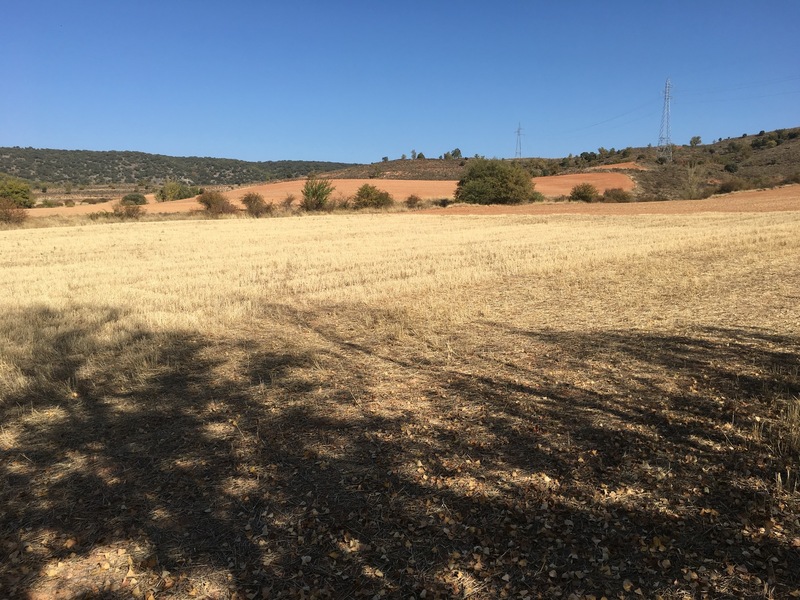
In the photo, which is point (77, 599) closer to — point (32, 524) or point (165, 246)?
point (32, 524)

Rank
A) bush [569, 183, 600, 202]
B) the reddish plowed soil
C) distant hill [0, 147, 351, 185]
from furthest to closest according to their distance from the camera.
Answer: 1. distant hill [0, 147, 351, 185]
2. bush [569, 183, 600, 202]
3. the reddish plowed soil

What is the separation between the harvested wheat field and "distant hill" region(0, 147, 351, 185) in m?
104

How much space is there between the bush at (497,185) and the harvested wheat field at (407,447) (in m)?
43.8

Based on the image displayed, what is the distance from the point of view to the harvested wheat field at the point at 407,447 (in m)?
3.06

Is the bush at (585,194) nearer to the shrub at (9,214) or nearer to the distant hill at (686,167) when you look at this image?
the distant hill at (686,167)

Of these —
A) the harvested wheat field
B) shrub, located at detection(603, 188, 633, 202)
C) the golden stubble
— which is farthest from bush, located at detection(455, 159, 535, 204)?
the harvested wheat field

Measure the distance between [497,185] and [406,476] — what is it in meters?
51.3

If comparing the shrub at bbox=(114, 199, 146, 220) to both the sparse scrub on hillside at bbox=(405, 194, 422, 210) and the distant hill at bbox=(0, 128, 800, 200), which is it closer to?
the sparse scrub on hillside at bbox=(405, 194, 422, 210)

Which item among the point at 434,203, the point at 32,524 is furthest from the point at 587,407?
the point at 434,203

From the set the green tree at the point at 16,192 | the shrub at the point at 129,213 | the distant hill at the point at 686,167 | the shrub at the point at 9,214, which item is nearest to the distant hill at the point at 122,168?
the distant hill at the point at 686,167

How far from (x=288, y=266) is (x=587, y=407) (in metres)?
12.4

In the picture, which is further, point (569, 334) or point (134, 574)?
point (569, 334)

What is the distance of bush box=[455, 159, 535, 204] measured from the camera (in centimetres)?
5275

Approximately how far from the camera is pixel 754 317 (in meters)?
8.02
